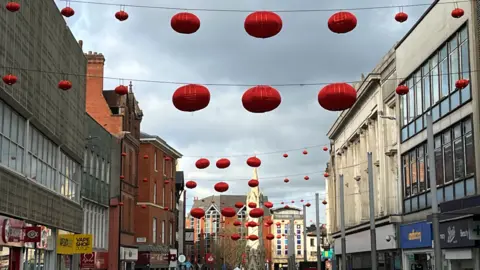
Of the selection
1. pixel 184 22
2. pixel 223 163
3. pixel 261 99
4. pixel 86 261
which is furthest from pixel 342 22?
pixel 86 261

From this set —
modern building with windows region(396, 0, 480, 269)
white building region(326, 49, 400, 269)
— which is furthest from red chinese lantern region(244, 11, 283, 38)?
white building region(326, 49, 400, 269)

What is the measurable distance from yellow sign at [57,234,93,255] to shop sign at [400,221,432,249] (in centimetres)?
1548

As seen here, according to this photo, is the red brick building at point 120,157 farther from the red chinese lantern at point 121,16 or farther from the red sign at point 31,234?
the red chinese lantern at point 121,16

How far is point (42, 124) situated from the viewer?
25.7 m

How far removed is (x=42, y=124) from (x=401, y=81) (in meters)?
19.9

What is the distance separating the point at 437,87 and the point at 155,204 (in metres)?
38.2

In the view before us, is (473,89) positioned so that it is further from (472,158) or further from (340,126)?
(340,126)

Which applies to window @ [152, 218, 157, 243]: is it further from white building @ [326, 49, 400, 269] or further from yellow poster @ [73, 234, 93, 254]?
yellow poster @ [73, 234, 93, 254]

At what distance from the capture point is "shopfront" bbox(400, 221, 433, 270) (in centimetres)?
3216

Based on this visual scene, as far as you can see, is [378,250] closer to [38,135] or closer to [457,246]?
[457,246]

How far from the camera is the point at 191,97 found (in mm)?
15258

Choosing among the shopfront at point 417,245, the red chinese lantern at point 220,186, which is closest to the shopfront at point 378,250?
the shopfront at point 417,245

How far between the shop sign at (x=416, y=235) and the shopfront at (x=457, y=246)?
219 centimetres

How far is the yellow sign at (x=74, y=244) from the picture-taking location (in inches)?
1129
